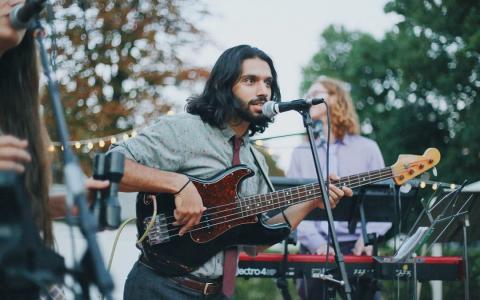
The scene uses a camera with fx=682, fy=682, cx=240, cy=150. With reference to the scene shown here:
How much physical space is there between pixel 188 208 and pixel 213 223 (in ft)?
0.72

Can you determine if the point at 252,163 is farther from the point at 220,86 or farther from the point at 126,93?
the point at 126,93

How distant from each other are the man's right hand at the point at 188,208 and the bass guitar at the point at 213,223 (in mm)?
52

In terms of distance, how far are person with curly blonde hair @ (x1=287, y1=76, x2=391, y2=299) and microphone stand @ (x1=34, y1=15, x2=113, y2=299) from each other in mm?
3306

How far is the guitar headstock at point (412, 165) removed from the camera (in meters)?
4.29

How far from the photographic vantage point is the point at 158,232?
3543mm

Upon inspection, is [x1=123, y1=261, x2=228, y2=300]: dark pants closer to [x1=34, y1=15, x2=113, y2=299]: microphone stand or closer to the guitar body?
the guitar body

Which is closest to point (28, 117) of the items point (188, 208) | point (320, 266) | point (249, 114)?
point (188, 208)

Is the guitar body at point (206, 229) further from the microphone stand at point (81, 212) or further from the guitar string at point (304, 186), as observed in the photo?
the microphone stand at point (81, 212)

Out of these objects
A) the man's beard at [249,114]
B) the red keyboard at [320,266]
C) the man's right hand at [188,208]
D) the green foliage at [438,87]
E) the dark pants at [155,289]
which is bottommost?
the red keyboard at [320,266]

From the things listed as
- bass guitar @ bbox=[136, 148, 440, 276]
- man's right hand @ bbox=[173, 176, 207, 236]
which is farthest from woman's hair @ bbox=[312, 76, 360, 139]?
man's right hand @ bbox=[173, 176, 207, 236]

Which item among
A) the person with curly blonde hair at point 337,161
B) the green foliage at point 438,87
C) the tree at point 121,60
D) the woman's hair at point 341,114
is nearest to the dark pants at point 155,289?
the person with curly blonde hair at point 337,161

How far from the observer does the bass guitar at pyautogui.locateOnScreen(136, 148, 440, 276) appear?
3.54m

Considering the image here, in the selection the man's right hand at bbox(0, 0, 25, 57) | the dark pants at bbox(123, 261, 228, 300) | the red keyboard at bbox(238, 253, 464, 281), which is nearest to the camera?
the man's right hand at bbox(0, 0, 25, 57)

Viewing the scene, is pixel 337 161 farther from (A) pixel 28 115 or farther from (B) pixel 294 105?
(A) pixel 28 115
